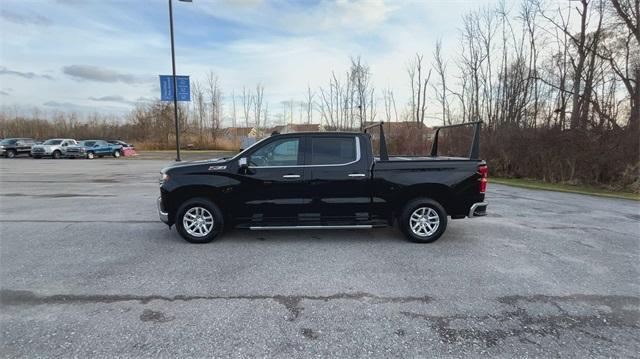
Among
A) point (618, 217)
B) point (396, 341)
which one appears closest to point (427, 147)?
point (618, 217)

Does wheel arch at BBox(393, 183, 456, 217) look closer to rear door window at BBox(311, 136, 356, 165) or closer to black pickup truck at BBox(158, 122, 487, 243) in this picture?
black pickup truck at BBox(158, 122, 487, 243)

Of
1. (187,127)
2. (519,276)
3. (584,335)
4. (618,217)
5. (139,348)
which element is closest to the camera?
(139,348)

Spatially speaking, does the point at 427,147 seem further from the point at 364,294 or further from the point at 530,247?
the point at 364,294

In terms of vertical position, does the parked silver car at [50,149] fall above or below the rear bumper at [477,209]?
above

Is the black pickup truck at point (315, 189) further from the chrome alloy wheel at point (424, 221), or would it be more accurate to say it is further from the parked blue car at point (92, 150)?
the parked blue car at point (92, 150)

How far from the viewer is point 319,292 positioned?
382 cm

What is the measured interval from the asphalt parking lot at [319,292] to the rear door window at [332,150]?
1382 millimetres

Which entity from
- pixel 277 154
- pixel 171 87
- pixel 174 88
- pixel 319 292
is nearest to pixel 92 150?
pixel 171 87

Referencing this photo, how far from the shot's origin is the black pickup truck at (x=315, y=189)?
557cm

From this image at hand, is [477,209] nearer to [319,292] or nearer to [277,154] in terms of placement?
[319,292]

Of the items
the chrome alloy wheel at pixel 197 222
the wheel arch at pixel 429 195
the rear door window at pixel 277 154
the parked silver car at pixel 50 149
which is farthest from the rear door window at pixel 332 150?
the parked silver car at pixel 50 149

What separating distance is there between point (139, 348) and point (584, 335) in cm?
391

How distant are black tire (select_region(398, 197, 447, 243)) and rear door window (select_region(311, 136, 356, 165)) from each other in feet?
4.22

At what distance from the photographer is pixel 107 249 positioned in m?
5.32
